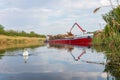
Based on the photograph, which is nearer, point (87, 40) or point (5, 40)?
point (87, 40)

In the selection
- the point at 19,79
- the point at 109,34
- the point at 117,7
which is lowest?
the point at 19,79

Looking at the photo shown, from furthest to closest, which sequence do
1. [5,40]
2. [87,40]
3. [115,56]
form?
[5,40] < [87,40] < [115,56]

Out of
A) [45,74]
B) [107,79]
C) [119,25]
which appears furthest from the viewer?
[45,74]

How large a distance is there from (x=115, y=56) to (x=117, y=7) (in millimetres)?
4933

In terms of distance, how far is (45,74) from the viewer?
1908 centimetres

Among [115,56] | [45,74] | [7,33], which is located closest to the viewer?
[45,74]

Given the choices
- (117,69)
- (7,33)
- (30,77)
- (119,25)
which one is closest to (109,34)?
(119,25)

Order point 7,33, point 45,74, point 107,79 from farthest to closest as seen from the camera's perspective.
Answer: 1. point 7,33
2. point 45,74
3. point 107,79

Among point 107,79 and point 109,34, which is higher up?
point 109,34

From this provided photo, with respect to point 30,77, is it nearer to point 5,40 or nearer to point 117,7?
point 117,7

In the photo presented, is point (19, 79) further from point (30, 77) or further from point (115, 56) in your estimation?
point (115, 56)

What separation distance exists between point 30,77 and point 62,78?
1897 millimetres

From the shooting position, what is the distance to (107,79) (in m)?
16.4

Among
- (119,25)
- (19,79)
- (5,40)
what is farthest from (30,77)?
(5,40)
